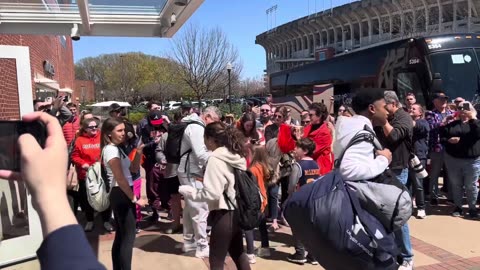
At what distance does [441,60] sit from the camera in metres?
11.5

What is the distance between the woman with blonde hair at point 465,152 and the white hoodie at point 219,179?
484 centimetres

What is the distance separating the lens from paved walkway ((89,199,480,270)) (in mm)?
5133

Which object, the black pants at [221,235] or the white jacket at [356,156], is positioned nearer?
the white jacket at [356,156]

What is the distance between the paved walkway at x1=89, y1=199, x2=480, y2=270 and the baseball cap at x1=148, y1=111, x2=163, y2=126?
169 centimetres

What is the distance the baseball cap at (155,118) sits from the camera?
725 centimetres

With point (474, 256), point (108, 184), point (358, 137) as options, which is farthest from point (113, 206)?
point (474, 256)

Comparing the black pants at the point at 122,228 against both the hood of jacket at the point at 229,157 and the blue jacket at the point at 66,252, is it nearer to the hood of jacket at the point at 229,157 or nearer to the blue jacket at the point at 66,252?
the hood of jacket at the point at 229,157

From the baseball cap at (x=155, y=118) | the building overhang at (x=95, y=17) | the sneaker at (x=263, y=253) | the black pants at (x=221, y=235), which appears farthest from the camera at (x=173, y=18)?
the sneaker at (x=263, y=253)

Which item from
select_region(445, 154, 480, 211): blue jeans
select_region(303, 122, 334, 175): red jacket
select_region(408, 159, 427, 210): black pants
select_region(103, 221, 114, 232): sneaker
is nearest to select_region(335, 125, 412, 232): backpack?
A: select_region(303, 122, 334, 175): red jacket

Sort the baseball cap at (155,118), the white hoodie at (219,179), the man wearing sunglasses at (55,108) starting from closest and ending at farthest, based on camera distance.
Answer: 1. the white hoodie at (219,179)
2. the man wearing sunglasses at (55,108)
3. the baseball cap at (155,118)

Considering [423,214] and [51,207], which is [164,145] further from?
[51,207]

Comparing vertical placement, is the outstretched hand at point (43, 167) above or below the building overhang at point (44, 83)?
below

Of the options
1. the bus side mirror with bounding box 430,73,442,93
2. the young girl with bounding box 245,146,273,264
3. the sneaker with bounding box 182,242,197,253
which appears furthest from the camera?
the bus side mirror with bounding box 430,73,442,93

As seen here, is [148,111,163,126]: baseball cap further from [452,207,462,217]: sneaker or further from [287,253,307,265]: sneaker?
[452,207,462,217]: sneaker
